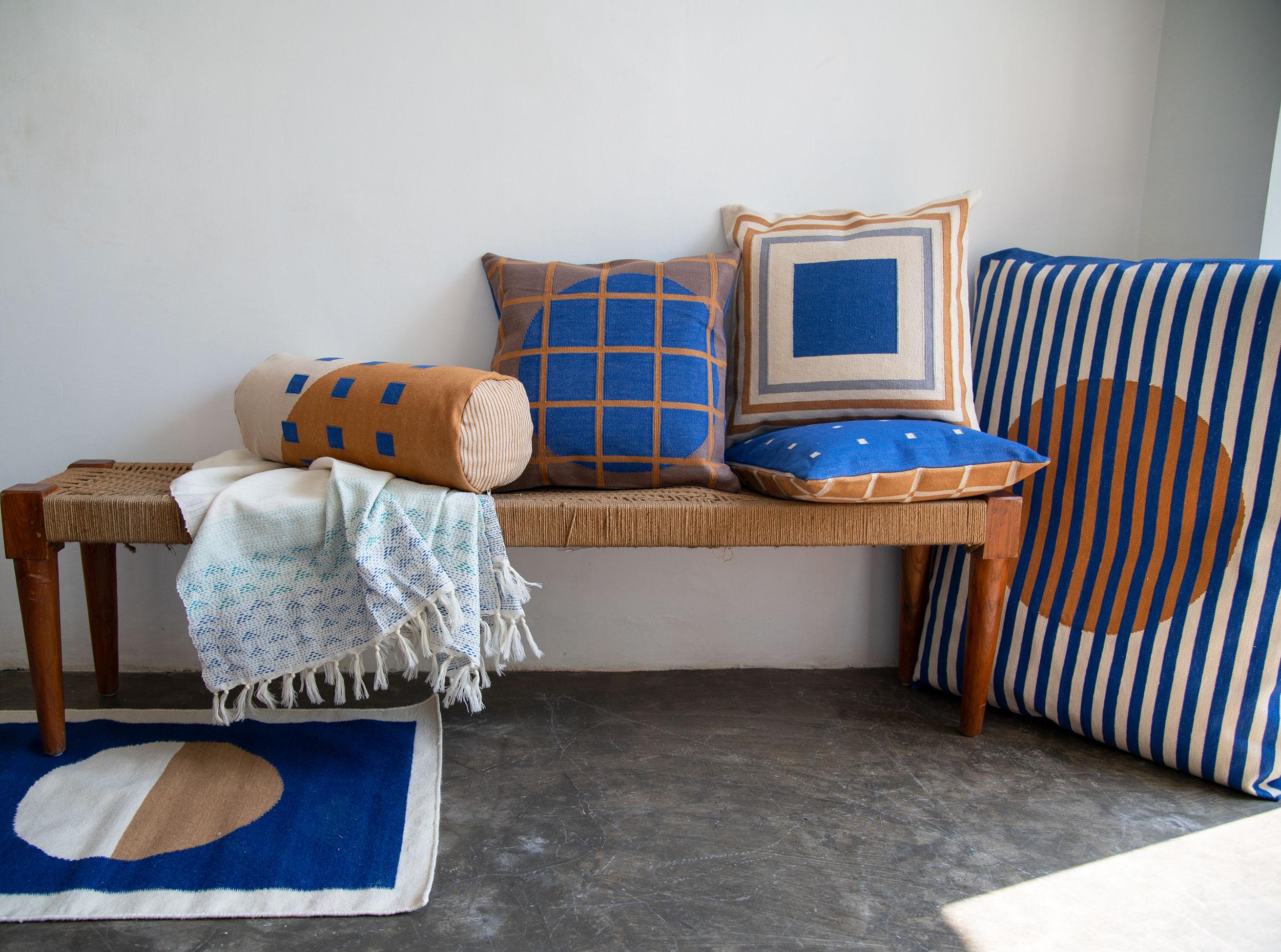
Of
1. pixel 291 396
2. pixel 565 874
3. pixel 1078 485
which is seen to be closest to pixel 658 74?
pixel 291 396

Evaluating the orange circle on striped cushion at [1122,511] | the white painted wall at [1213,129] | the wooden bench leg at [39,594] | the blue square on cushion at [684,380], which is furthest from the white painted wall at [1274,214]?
the wooden bench leg at [39,594]

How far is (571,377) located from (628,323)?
16cm

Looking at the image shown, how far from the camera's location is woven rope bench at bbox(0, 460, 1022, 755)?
1400 mm

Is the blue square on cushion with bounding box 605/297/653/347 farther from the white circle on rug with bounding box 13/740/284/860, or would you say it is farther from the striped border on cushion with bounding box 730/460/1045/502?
the white circle on rug with bounding box 13/740/284/860

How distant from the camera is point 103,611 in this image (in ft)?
5.74

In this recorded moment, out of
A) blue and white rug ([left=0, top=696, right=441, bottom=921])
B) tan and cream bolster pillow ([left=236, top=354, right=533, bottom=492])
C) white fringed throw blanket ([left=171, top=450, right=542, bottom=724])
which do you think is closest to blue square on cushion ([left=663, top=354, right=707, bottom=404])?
tan and cream bolster pillow ([left=236, top=354, right=533, bottom=492])

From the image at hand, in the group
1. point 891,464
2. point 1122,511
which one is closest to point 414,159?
point 891,464

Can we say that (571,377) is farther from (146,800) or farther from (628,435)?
(146,800)

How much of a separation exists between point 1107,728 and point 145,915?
1.62 metres

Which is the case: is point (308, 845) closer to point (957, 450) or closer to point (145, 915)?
point (145, 915)

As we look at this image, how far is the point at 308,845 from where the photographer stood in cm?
124

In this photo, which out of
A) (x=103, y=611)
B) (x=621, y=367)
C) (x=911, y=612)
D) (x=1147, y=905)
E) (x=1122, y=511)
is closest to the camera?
(x=1147, y=905)

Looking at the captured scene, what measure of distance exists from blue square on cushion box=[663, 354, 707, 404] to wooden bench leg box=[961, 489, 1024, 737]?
0.58 m

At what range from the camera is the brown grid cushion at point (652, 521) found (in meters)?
1.40
